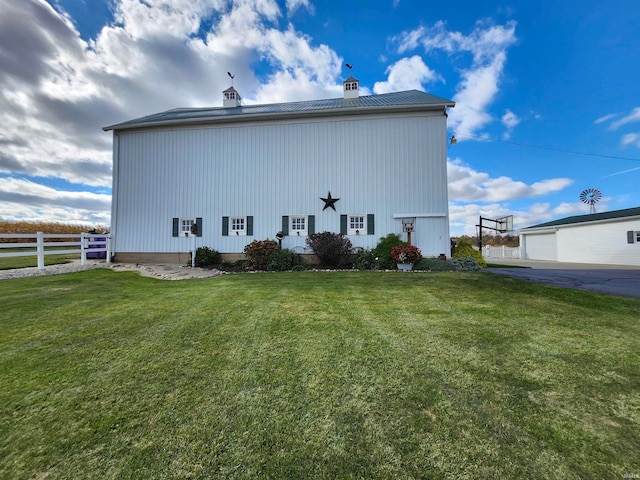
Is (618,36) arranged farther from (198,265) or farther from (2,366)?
(198,265)

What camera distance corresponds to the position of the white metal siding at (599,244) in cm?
1388

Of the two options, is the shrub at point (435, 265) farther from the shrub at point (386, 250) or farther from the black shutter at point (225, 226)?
the black shutter at point (225, 226)

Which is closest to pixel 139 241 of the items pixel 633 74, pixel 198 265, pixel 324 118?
pixel 198 265

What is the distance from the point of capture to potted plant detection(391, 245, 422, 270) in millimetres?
9242

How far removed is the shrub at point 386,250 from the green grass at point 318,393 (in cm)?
586

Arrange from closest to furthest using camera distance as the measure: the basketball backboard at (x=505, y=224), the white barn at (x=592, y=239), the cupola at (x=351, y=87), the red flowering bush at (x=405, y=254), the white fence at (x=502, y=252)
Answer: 1. the red flowering bush at (x=405, y=254)
2. the cupola at (x=351, y=87)
3. the white barn at (x=592, y=239)
4. the basketball backboard at (x=505, y=224)
5. the white fence at (x=502, y=252)


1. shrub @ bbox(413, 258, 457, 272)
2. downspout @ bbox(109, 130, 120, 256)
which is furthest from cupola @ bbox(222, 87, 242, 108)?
shrub @ bbox(413, 258, 457, 272)

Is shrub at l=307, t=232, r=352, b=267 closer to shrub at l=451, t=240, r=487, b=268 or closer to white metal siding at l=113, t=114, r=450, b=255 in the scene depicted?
white metal siding at l=113, t=114, r=450, b=255

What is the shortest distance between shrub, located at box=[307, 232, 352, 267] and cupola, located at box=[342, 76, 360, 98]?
828 centimetres

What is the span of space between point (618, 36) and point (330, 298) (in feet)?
47.2

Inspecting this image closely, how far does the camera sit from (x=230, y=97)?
15.0m

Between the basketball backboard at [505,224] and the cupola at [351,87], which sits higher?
the cupola at [351,87]

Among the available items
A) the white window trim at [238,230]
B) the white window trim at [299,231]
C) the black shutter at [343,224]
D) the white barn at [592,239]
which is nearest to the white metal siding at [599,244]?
the white barn at [592,239]

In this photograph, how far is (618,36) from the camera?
9.12 metres
